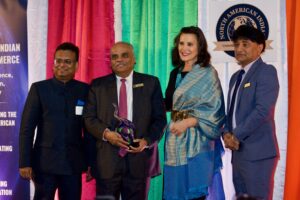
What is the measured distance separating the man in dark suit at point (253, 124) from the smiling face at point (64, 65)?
1230 millimetres

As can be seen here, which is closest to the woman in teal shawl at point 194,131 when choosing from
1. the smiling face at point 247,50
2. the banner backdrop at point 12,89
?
the smiling face at point 247,50

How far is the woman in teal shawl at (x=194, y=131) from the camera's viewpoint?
9.55ft

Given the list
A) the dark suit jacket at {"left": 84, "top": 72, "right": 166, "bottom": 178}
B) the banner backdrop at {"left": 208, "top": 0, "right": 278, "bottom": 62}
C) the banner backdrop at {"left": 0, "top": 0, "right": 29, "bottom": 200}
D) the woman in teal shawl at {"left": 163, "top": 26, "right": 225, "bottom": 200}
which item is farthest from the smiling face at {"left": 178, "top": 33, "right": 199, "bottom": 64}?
the banner backdrop at {"left": 0, "top": 0, "right": 29, "bottom": 200}

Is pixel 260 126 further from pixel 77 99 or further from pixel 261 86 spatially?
pixel 77 99

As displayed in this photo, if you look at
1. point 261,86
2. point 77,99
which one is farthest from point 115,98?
point 261,86

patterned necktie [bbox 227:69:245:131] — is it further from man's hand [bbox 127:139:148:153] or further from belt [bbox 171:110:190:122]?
man's hand [bbox 127:139:148:153]

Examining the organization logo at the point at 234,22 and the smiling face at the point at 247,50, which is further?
the organization logo at the point at 234,22

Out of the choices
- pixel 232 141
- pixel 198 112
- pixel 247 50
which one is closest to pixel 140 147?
pixel 198 112

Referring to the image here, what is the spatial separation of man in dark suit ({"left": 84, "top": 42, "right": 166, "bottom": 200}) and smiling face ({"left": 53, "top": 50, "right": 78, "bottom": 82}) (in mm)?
224

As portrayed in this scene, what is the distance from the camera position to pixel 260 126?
2855 mm

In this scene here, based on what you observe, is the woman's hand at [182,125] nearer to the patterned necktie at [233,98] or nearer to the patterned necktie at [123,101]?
the patterned necktie at [233,98]

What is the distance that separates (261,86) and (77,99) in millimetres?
1334

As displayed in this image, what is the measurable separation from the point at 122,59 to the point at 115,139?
23.0 inches

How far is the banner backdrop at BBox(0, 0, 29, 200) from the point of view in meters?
4.59
